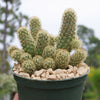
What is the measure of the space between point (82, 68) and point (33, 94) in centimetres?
32

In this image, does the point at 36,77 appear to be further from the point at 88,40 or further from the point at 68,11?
the point at 88,40

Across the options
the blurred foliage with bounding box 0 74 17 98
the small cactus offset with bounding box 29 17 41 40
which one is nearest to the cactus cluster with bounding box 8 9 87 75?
the small cactus offset with bounding box 29 17 41 40

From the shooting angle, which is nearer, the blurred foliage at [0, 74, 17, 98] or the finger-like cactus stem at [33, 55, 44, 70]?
the finger-like cactus stem at [33, 55, 44, 70]

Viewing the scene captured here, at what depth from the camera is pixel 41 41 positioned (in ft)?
2.79

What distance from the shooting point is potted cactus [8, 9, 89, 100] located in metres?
0.75

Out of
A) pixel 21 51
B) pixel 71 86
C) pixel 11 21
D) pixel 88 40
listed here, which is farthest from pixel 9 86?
pixel 88 40

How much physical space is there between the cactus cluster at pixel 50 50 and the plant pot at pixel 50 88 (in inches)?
3.7

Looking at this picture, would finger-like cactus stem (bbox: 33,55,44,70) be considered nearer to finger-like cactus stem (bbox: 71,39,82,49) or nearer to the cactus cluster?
the cactus cluster

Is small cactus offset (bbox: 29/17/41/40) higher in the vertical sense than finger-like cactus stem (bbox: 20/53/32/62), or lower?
higher

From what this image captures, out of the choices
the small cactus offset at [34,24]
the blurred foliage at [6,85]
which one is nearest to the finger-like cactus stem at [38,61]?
the small cactus offset at [34,24]

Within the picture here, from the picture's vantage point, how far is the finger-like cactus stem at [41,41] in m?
0.84

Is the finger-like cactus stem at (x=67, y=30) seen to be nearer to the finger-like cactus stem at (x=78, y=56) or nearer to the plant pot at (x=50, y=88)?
the finger-like cactus stem at (x=78, y=56)

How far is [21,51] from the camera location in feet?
3.12

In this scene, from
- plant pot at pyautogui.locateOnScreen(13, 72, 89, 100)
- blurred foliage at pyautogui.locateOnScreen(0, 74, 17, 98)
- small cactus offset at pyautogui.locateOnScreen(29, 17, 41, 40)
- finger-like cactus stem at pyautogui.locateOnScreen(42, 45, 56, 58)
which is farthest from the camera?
blurred foliage at pyautogui.locateOnScreen(0, 74, 17, 98)
